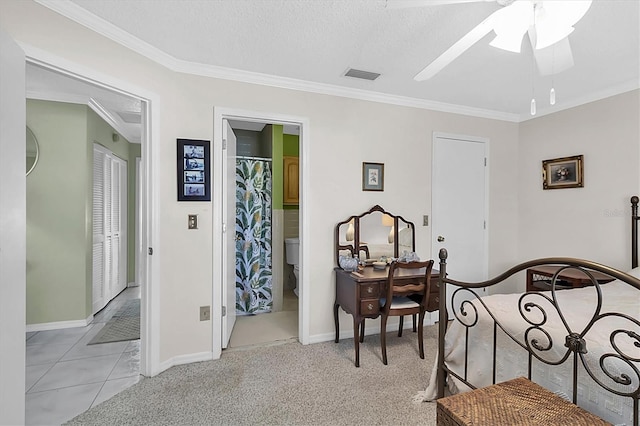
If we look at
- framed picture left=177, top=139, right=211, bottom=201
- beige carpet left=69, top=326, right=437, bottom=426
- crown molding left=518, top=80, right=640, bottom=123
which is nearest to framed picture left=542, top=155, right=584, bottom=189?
crown molding left=518, top=80, right=640, bottom=123

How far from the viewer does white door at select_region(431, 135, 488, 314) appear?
329 cm

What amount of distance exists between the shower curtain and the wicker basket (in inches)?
107

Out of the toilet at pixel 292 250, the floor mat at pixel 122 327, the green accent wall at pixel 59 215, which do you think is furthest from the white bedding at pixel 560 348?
the green accent wall at pixel 59 215

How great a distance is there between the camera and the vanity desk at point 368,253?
2449 millimetres

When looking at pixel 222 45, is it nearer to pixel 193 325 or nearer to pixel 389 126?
pixel 389 126

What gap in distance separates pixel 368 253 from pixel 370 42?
181 centimetres

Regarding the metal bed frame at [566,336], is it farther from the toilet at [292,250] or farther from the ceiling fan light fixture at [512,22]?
the toilet at [292,250]

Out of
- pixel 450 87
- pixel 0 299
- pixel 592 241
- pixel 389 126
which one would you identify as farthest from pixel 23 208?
pixel 592 241

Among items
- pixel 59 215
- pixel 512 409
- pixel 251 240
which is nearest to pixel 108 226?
pixel 59 215

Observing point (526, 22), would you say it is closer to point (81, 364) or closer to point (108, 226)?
point (81, 364)

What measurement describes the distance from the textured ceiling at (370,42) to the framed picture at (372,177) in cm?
73

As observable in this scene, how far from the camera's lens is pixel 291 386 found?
6.95 ft

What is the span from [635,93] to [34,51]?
4.40 m

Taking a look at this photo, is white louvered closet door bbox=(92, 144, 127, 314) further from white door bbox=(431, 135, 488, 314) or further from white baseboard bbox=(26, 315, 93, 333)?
white door bbox=(431, 135, 488, 314)
